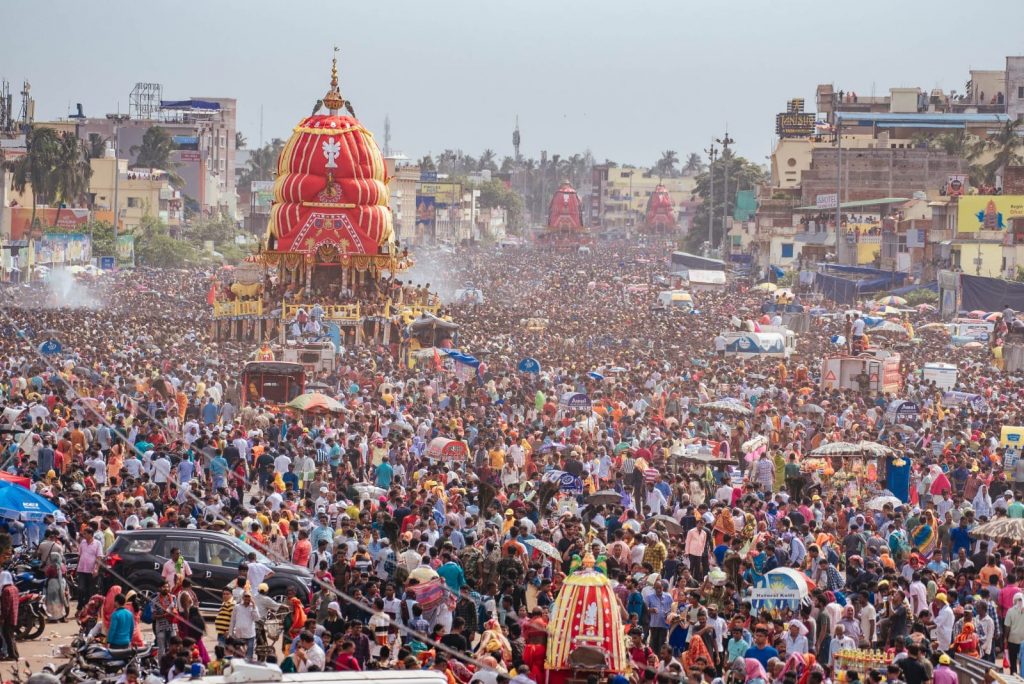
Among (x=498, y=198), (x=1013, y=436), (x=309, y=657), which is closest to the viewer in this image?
(x=309, y=657)

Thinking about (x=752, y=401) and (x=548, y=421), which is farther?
(x=752, y=401)

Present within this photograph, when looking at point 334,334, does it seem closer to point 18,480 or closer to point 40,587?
point 18,480

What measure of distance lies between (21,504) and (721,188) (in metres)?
104

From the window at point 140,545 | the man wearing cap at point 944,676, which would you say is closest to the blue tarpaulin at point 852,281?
the window at point 140,545

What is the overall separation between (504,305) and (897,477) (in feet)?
135

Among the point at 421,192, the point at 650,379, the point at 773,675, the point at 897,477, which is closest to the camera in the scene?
the point at 773,675

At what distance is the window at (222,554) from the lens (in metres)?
15.6

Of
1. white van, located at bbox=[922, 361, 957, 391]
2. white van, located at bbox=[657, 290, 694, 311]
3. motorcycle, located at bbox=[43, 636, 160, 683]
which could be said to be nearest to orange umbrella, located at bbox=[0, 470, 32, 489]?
motorcycle, located at bbox=[43, 636, 160, 683]

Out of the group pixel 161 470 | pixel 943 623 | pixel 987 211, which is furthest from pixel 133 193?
pixel 943 623

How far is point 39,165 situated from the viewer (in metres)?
77.8

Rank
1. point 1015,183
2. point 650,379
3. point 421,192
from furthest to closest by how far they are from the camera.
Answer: point 421,192 < point 1015,183 < point 650,379

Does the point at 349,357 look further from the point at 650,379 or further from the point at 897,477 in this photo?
the point at 897,477

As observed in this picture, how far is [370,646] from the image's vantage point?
13039 mm

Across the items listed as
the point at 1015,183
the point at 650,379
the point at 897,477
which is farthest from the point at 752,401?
the point at 1015,183
